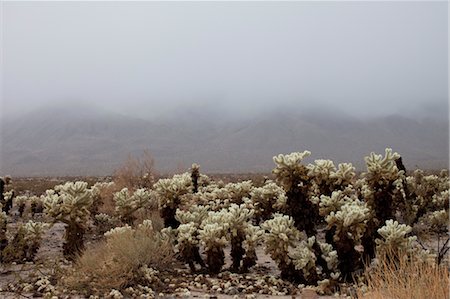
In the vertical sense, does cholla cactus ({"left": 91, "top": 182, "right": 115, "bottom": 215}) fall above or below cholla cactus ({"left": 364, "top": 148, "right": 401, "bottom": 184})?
below

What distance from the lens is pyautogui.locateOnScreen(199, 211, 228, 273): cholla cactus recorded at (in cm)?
798

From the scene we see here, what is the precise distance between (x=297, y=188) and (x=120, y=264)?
315cm

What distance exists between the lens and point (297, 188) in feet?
27.8

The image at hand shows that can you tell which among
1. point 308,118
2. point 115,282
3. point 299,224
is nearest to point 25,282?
point 115,282

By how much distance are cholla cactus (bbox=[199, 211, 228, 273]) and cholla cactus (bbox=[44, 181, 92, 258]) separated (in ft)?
7.36

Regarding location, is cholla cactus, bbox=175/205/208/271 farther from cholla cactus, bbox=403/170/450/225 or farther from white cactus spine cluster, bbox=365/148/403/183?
cholla cactus, bbox=403/170/450/225

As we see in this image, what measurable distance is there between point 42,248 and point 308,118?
126449 mm

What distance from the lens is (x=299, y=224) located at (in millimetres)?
8516

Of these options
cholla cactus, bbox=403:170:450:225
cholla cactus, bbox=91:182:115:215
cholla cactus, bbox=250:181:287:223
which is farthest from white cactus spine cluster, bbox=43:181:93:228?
cholla cactus, bbox=403:170:450:225

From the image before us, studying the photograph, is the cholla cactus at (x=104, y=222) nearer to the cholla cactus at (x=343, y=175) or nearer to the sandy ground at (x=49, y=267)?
the sandy ground at (x=49, y=267)

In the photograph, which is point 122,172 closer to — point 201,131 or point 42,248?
point 42,248

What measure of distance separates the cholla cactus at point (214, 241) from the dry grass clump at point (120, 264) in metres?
0.71

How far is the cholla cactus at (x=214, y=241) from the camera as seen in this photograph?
26.2ft

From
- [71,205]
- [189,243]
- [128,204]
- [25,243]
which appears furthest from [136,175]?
[189,243]
